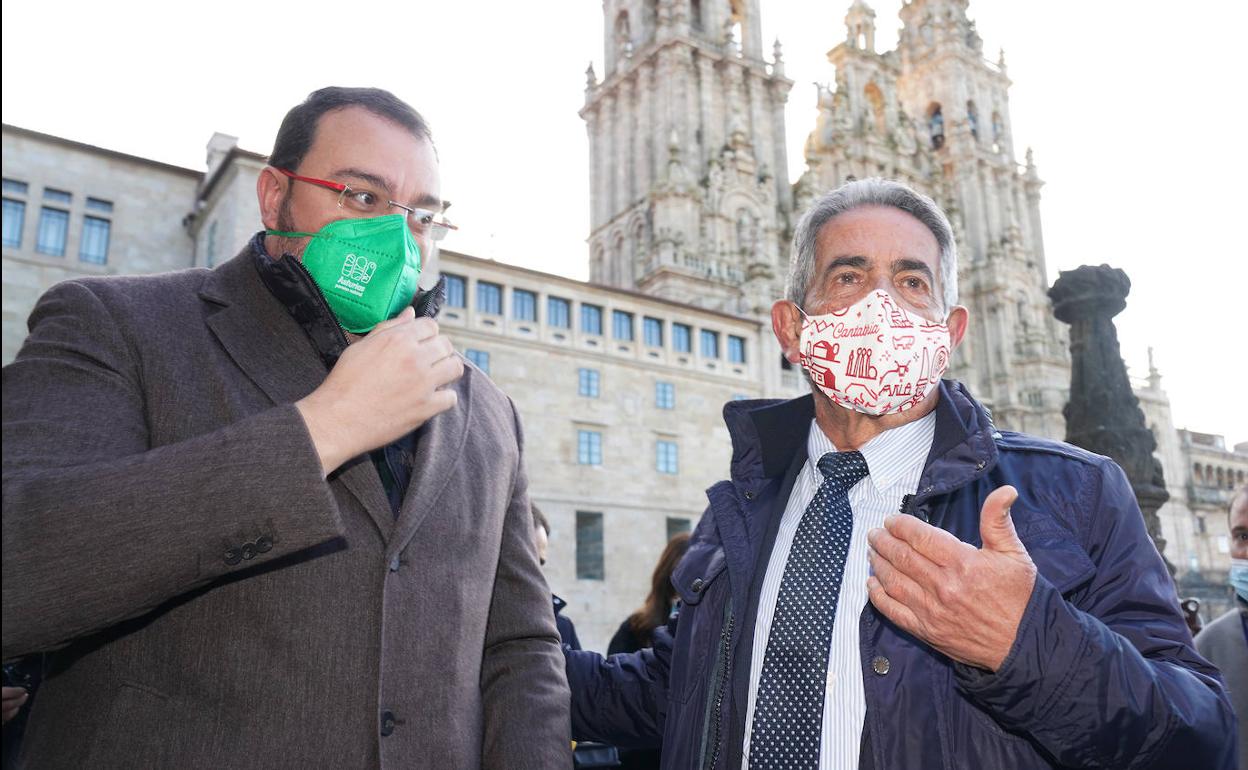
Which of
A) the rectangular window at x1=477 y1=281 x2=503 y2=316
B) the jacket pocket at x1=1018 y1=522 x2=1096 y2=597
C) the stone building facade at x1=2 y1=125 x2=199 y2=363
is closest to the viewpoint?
the jacket pocket at x1=1018 y1=522 x2=1096 y2=597

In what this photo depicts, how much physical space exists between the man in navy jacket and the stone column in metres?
9.61

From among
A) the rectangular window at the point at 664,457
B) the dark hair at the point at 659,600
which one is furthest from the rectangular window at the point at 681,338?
the dark hair at the point at 659,600

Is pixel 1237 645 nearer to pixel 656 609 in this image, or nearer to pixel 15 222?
pixel 656 609

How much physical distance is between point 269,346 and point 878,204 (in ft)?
7.14

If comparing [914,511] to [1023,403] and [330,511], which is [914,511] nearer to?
[330,511]

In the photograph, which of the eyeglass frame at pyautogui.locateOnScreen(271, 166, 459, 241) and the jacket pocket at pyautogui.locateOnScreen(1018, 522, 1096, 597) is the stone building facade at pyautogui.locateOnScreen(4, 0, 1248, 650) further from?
the jacket pocket at pyautogui.locateOnScreen(1018, 522, 1096, 597)

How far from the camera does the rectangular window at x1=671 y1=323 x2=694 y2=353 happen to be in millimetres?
33875

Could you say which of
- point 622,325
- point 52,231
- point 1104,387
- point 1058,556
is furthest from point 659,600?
point 622,325

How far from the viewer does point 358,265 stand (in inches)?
115

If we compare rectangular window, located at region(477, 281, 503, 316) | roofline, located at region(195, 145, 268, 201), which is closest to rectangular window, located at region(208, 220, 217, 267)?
roofline, located at region(195, 145, 268, 201)

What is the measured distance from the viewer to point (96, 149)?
77.4 ft

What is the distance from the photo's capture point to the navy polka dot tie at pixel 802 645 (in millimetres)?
2836

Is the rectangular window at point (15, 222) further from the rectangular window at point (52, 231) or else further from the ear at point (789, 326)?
the ear at point (789, 326)

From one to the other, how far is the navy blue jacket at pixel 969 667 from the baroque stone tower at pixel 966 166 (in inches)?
2043
